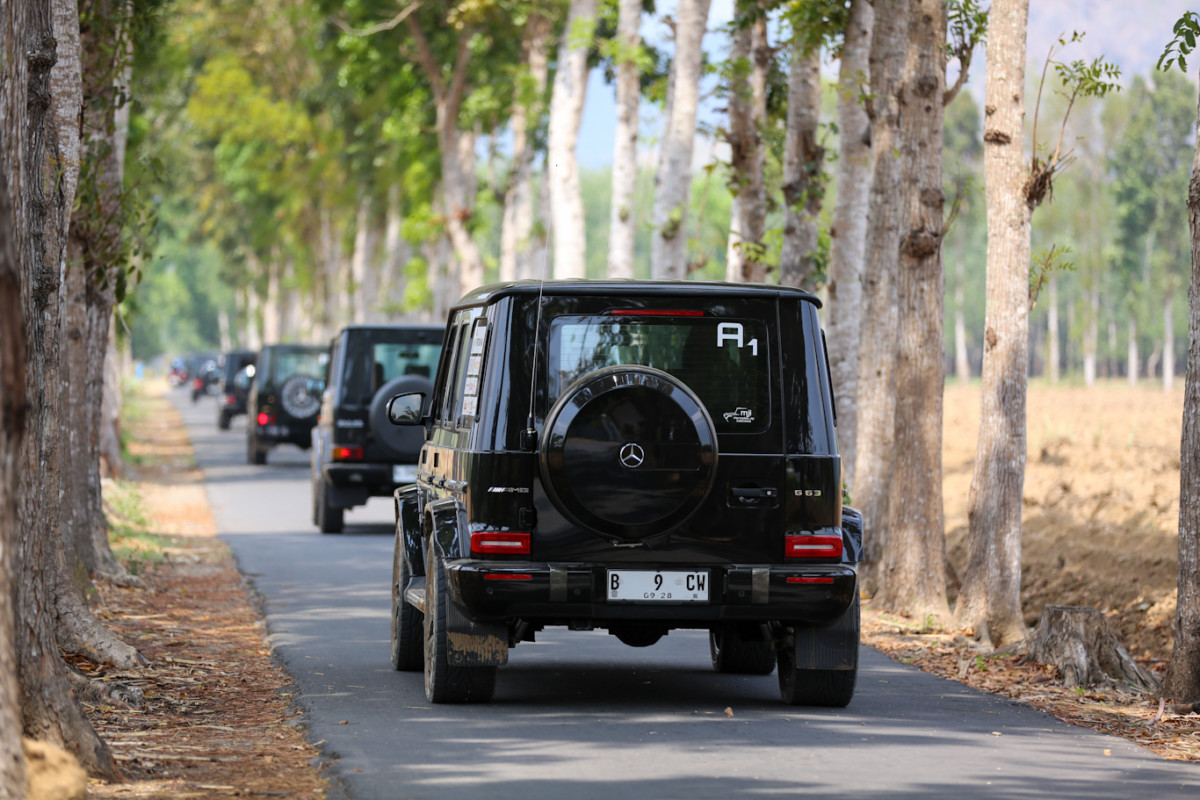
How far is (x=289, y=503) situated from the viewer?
24.7 metres

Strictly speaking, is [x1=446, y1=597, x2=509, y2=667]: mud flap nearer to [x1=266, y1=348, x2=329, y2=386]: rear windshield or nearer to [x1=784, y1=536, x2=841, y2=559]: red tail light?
[x1=784, y1=536, x2=841, y2=559]: red tail light

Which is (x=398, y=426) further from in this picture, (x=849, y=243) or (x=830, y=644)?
(x=830, y=644)

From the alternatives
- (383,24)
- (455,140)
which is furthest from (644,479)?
(455,140)

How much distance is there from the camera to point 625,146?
81.1 feet

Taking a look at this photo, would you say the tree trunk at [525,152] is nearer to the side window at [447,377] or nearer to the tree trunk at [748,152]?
the tree trunk at [748,152]

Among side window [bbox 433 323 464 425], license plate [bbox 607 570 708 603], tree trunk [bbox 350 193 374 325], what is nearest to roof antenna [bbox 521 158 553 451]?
license plate [bbox 607 570 708 603]

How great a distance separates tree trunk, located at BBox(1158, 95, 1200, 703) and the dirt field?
488cm

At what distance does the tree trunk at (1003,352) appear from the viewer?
42.1 feet

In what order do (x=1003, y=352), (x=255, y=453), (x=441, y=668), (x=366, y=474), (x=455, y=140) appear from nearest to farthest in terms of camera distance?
(x=441, y=668)
(x=1003, y=352)
(x=366, y=474)
(x=255, y=453)
(x=455, y=140)

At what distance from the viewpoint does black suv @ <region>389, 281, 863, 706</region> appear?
802 centimetres

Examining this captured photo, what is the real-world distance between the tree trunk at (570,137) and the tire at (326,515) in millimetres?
Answer: 5275

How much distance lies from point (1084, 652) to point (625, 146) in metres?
15.4

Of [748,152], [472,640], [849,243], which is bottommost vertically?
[472,640]

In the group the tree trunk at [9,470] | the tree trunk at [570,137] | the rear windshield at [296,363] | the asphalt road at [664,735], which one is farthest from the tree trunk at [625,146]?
the tree trunk at [9,470]
